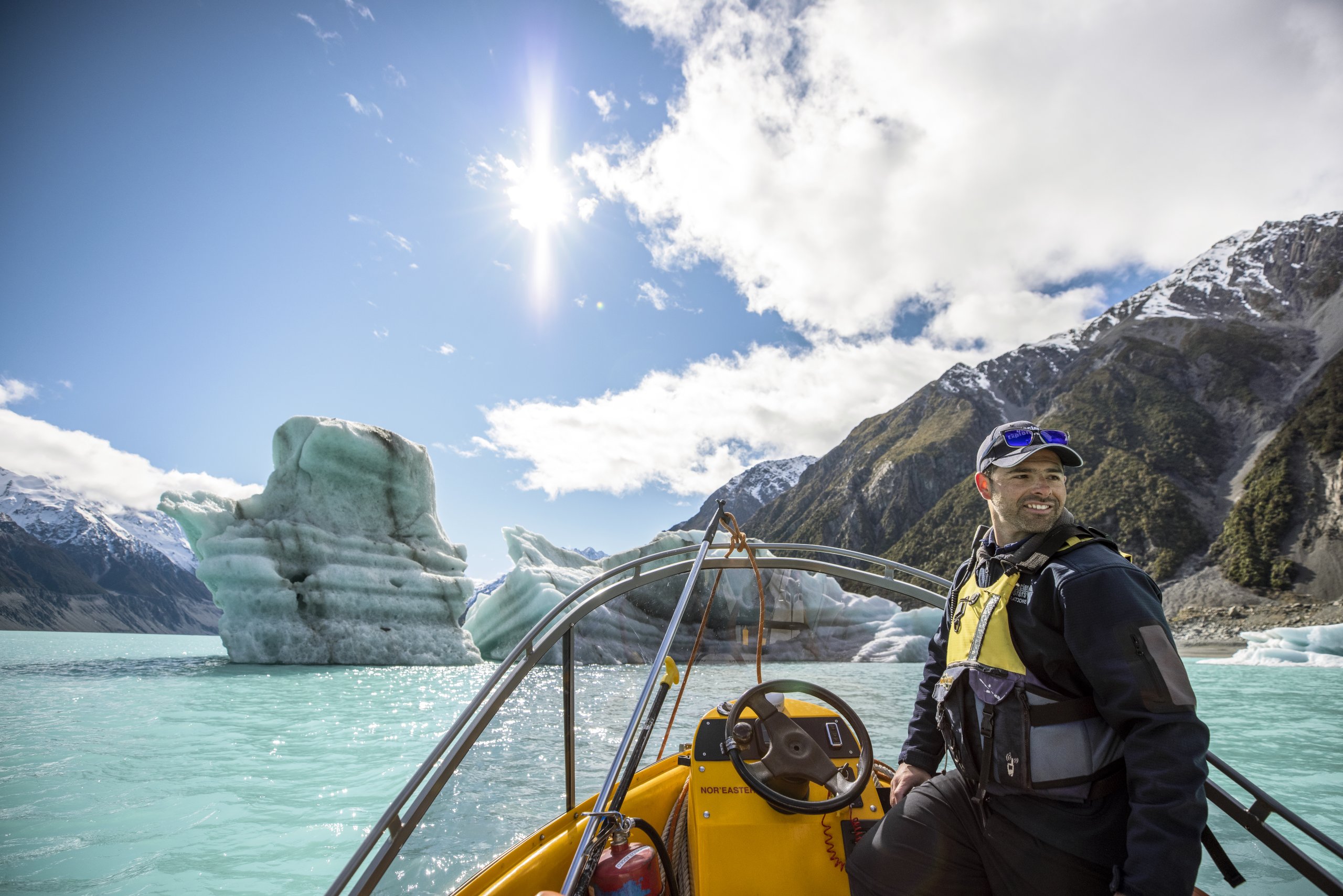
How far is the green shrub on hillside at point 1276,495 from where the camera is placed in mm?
54312

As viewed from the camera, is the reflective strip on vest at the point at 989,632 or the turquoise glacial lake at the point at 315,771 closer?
the reflective strip on vest at the point at 989,632

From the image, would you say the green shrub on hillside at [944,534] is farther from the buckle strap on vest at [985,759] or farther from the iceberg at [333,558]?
the buckle strap on vest at [985,759]

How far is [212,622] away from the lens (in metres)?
197

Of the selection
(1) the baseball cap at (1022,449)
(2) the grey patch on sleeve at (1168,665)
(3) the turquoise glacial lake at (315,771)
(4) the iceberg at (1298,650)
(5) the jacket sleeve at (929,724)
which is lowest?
(4) the iceberg at (1298,650)

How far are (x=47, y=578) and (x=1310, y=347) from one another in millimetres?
272819

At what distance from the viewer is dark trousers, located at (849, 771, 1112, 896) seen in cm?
146

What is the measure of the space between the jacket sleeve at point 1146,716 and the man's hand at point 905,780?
80 centimetres

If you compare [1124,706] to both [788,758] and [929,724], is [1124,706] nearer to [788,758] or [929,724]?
[929,724]

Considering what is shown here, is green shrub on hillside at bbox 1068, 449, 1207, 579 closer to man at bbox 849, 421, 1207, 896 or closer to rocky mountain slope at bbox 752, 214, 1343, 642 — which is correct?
rocky mountain slope at bbox 752, 214, 1343, 642

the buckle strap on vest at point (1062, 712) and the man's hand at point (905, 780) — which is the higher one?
the buckle strap on vest at point (1062, 712)

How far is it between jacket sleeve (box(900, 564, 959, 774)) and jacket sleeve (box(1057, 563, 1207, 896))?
2.24 ft

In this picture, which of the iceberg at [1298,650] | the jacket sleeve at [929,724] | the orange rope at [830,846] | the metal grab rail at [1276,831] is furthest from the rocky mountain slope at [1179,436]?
the orange rope at [830,846]

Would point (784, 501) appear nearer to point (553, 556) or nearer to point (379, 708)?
point (553, 556)

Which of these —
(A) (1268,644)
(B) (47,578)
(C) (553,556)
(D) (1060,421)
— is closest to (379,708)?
(C) (553,556)
